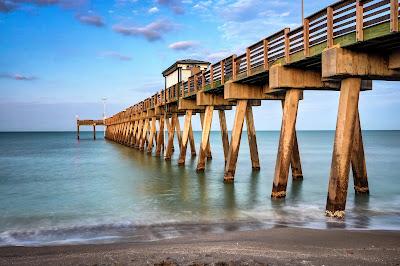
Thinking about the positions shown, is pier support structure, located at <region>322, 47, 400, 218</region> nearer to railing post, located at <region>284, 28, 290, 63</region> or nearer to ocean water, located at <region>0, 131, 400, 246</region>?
ocean water, located at <region>0, 131, 400, 246</region>

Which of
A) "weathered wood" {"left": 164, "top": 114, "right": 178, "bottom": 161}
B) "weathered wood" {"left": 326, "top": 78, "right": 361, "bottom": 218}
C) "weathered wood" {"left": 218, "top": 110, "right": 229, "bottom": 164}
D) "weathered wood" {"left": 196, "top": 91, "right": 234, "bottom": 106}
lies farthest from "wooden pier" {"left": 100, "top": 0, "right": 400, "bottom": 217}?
"weathered wood" {"left": 164, "top": 114, "right": 178, "bottom": 161}

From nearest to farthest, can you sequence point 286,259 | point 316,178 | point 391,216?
1. point 286,259
2. point 391,216
3. point 316,178

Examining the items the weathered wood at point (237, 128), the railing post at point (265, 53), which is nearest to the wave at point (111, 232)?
the railing post at point (265, 53)

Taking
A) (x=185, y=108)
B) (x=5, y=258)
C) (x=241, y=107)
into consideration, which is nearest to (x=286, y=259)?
(x=5, y=258)

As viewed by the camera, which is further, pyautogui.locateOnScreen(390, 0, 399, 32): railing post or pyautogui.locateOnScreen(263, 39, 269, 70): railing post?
pyautogui.locateOnScreen(263, 39, 269, 70): railing post

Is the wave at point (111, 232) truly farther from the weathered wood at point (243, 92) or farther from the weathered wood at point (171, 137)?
the weathered wood at point (171, 137)

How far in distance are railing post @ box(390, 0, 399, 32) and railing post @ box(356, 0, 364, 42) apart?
2.30 ft

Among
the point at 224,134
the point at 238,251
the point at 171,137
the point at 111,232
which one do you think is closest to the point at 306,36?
the point at 238,251

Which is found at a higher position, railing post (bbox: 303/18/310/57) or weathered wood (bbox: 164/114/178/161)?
railing post (bbox: 303/18/310/57)

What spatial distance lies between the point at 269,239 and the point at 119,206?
620cm

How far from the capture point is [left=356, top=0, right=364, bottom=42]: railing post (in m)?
8.02

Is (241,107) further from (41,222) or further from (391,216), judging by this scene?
(41,222)

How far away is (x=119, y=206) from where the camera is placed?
12273mm

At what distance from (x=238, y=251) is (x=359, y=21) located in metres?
5.20
